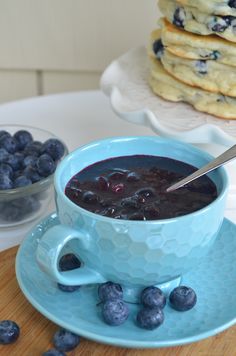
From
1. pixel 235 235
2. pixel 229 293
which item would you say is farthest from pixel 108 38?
pixel 229 293

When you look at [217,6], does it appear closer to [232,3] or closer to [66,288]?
[232,3]

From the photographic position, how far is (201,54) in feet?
2.92

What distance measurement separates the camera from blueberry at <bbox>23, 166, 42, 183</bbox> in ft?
3.08

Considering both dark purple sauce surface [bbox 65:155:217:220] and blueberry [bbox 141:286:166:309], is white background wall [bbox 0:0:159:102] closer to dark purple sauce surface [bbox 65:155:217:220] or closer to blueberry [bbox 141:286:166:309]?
dark purple sauce surface [bbox 65:155:217:220]

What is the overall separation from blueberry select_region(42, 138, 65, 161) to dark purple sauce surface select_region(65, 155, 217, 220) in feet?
0.73

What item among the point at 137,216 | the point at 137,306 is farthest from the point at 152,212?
the point at 137,306

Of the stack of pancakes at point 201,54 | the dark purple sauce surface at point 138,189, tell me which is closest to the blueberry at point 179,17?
the stack of pancakes at point 201,54

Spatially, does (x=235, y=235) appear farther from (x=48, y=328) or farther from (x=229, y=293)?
(x=48, y=328)

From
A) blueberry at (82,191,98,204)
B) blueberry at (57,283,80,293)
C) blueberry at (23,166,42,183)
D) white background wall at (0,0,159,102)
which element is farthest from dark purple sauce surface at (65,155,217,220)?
white background wall at (0,0,159,102)

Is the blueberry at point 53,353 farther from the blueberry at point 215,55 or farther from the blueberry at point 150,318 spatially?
the blueberry at point 215,55

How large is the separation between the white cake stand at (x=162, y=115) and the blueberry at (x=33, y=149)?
145 mm

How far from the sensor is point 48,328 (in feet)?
2.29

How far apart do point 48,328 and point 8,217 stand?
0.28 m

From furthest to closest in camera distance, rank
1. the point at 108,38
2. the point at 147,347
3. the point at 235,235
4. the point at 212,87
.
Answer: the point at 108,38 → the point at 212,87 → the point at 235,235 → the point at 147,347
